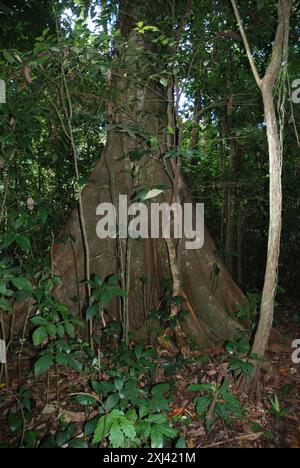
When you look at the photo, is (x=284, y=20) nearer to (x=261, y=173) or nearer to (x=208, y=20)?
(x=208, y=20)

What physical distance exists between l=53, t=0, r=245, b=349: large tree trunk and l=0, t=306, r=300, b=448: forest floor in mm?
469

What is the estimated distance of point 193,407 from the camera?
8.12 feet

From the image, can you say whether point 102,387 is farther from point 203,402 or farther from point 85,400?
point 203,402

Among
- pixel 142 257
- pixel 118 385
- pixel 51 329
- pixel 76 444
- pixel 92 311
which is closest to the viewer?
pixel 76 444

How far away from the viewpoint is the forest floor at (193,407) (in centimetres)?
219

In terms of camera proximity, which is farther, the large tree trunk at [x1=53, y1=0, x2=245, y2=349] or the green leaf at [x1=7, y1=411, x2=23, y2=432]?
the large tree trunk at [x1=53, y1=0, x2=245, y2=349]

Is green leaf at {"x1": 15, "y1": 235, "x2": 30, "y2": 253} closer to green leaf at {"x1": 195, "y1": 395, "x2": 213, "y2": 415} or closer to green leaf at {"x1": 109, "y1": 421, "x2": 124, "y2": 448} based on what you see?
green leaf at {"x1": 109, "y1": 421, "x2": 124, "y2": 448}

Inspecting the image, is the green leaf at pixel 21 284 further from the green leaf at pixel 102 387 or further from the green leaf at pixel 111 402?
the green leaf at pixel 111 402

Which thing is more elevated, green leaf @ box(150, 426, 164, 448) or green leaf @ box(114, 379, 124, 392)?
green leaf @ box(114, 379, 124, 392)

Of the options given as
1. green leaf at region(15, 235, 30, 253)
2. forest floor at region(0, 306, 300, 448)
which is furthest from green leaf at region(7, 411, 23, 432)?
green leaf at region(15, 235, 30, 253)

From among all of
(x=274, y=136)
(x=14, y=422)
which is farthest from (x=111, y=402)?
(x=274, y=136)

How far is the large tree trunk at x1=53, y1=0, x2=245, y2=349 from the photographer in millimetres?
3375

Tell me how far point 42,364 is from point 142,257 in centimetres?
178

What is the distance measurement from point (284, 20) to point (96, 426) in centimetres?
261
